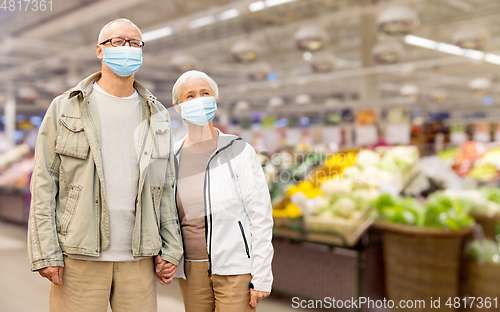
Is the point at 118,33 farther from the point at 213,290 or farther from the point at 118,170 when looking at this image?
the point at 213,290

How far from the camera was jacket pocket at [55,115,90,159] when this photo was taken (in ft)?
4.29

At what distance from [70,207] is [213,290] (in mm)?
569

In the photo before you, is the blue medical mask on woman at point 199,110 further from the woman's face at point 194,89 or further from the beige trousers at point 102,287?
the beige trousers at point 102,287

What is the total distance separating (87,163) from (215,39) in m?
10.8

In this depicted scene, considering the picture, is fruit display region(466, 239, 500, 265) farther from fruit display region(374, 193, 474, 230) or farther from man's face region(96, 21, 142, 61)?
man's face region(96, 21, 142, 61)

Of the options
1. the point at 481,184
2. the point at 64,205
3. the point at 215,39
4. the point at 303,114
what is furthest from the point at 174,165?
the point at 303,114

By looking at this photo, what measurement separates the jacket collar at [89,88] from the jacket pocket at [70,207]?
0.29 m

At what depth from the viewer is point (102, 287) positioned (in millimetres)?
1371

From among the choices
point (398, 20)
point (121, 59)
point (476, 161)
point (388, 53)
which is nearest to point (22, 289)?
point (121, 59)

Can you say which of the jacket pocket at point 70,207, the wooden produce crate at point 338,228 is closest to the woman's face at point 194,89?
the jacket pocket at point 70,207

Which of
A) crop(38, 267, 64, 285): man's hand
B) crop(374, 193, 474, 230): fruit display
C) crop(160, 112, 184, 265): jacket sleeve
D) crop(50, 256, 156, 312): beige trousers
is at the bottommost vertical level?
crop(374, 193, 474, 230): fruit display

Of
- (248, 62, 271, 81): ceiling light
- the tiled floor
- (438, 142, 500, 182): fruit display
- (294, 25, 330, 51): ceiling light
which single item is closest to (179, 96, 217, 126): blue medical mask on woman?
the tiled floor

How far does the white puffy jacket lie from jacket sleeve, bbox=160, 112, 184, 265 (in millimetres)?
56

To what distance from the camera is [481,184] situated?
4.95 m
